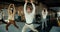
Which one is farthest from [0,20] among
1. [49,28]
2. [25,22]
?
[49,28]

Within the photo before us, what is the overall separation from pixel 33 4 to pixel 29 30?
0.90 ft

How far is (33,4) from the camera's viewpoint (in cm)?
171

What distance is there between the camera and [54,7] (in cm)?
166

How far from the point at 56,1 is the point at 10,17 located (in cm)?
52

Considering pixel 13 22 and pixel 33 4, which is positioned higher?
pixel 33 4

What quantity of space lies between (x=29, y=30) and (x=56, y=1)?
1.34 ft

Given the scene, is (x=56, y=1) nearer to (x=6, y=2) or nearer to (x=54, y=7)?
(x=54, y=7)

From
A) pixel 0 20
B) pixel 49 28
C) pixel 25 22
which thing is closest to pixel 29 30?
pixel 25 22

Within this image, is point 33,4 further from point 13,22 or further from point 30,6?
point 13,22

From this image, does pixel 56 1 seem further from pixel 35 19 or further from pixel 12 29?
pixel 12 29

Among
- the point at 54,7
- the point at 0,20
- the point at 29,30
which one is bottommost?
the point at 29,30

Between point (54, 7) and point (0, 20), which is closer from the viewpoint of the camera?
point (54, 7)

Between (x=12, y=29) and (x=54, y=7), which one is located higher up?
(x=54, y=7)

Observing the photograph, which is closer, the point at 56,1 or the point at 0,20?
the point at 56,1
